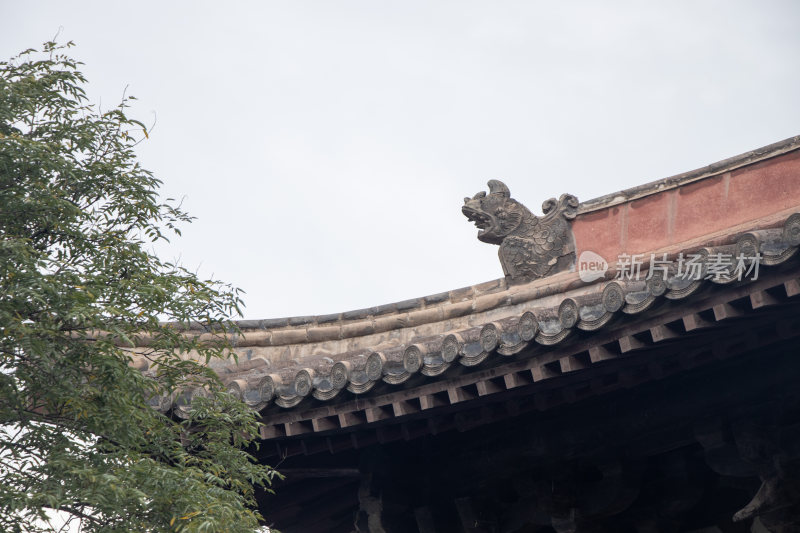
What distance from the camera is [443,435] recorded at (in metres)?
6.96

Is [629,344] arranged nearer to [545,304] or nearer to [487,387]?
[487,387]

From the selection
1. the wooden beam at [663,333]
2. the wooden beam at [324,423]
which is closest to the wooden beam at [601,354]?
the wooden beam at [663,333]

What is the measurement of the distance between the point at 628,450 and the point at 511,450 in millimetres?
801

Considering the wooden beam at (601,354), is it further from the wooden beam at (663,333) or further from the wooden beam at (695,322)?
the wooden beam at (695,322)

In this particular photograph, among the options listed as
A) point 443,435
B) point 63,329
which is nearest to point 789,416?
point 443,435

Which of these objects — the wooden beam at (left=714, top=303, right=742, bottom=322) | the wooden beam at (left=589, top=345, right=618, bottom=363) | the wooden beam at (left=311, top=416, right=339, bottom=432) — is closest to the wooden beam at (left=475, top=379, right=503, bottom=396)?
the wooden beam at (left=589, top=345, right=618, bottom=363)

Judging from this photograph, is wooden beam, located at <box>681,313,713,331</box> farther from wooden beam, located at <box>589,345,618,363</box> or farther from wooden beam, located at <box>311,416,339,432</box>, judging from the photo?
wooden beam, located at <box>311,416,339,432</box>

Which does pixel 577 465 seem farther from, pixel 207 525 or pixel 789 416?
pixel 207 525

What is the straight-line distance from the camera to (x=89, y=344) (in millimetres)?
4727

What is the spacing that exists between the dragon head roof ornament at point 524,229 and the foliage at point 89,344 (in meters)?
2.72

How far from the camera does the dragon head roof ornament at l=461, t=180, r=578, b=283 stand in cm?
758

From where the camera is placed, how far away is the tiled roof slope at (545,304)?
5262 millimetres

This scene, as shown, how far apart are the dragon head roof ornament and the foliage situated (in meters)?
2.72

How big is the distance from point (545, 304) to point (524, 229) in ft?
2.09
